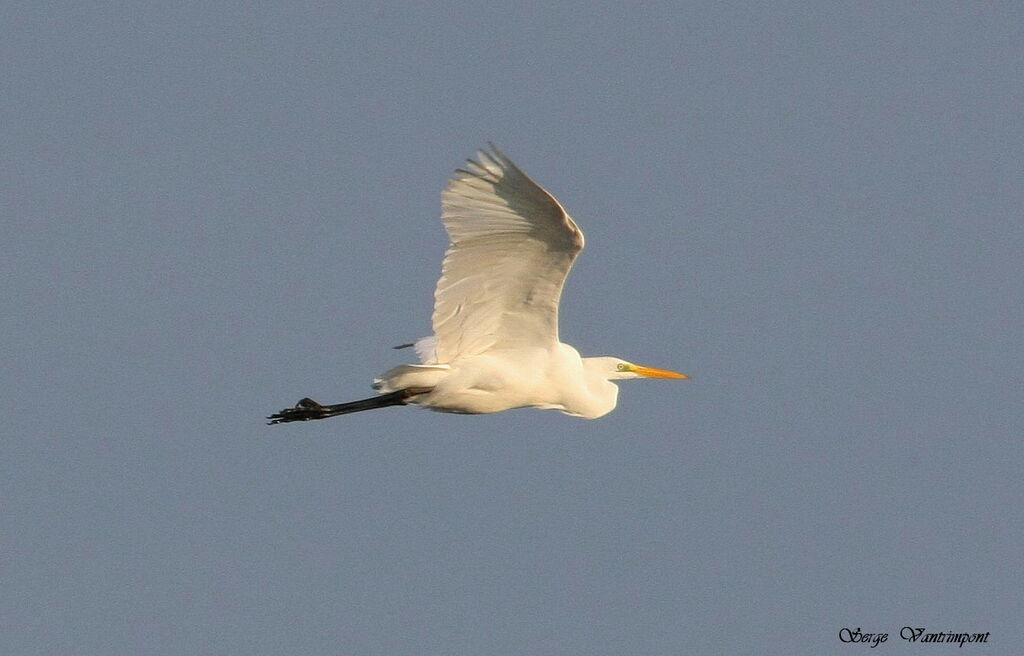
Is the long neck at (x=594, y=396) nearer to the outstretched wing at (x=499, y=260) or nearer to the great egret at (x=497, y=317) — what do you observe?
the great egret at (x=497, y=317)

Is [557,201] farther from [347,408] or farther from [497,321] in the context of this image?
[347,408]

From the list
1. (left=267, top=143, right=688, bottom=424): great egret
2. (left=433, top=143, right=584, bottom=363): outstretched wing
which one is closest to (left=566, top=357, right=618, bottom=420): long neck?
(left=267, top=143, right=688, bottom=424): great egret

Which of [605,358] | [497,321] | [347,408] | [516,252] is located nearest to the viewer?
[516,252]

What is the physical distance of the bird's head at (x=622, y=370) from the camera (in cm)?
1135

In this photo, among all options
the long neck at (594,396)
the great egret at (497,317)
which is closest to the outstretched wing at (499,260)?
the great egret at (497,317)

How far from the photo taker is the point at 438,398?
10.1 meters

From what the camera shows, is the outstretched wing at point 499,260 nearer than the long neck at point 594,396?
Yes

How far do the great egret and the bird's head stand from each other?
8 centimetres

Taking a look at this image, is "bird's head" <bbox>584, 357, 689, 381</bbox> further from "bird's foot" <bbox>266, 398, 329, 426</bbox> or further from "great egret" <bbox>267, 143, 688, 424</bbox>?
"bird's foot" <bbox>266, 398, 329, 426</bbox>

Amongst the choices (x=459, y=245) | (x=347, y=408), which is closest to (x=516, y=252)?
(x=459, y=245)

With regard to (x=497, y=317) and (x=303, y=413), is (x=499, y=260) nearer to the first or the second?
(x=497, y=317)

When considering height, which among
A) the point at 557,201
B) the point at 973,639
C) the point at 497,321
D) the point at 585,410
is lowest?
the point at 973,639

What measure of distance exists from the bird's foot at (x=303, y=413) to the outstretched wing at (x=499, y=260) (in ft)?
3.82

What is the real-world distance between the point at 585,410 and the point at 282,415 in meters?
2.41
